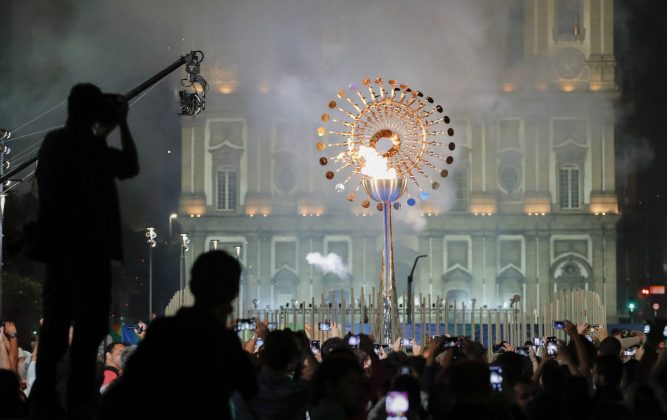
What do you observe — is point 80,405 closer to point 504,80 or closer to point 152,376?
point 152,376

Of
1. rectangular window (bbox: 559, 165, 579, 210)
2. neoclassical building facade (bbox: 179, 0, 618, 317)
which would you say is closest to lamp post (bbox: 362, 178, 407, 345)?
neoclassical building facade (bbox: 179, 0, 618, 317)

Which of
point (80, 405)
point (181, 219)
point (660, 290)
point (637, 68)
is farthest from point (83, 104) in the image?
point (637, 68)

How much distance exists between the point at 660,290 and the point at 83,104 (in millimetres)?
46376

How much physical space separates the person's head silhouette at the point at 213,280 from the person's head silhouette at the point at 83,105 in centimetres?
130

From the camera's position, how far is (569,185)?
Result: 238ft

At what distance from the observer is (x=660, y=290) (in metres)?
50.5

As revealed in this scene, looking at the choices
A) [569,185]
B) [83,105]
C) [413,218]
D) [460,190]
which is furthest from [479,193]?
[83,105]

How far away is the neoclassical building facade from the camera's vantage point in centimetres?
7062

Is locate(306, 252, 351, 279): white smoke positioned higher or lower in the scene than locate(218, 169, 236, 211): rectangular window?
lower

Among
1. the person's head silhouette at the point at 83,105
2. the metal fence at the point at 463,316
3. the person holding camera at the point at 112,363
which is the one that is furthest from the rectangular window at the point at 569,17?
the person's head silhouette at the point at 83,105

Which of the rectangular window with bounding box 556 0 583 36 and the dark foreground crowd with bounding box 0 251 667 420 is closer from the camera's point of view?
the dark foreground crowd with bounding box 0 251 667 420

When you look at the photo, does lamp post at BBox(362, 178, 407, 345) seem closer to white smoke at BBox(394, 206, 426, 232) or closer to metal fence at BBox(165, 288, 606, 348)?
metal fence at BBox(165, 288, 606, 348)

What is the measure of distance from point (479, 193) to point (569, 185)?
4.93 metres

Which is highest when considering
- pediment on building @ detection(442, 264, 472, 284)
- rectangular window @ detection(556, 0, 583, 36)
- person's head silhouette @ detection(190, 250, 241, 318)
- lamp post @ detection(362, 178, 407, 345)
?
rectangular window @ detection(556, 0, 583, 36)
